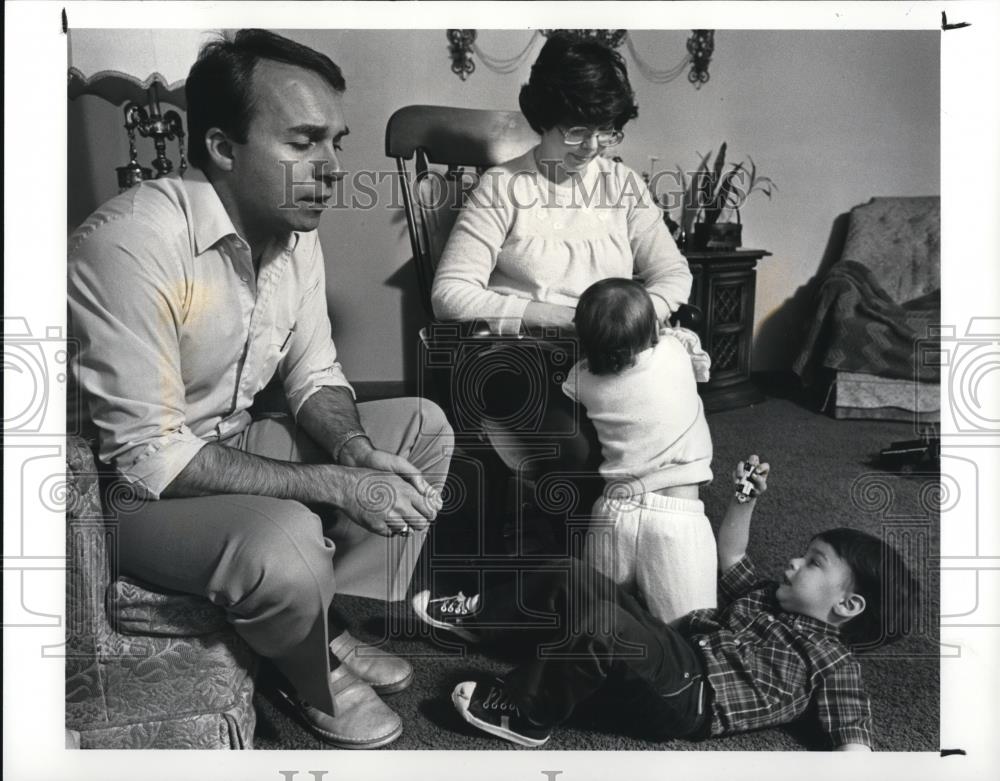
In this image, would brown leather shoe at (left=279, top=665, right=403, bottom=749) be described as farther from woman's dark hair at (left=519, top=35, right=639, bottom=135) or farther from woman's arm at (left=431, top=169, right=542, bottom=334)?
woman's dark hair at (left=519, top=35, right=639, bottom=135)

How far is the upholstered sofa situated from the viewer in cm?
118

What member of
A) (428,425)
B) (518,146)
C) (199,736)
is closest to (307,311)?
(428,425)

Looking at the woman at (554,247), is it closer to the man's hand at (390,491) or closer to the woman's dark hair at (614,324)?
the woman's dark hair at (614,324)

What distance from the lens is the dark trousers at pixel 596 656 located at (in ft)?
4.01

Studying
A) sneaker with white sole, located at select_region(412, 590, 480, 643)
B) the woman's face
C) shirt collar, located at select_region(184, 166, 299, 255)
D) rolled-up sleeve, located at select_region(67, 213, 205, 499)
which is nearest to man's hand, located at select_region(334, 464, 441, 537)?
sneaker with white sole, located at select_region(412, 590, 480, 643)

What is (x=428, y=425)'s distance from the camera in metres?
1.26

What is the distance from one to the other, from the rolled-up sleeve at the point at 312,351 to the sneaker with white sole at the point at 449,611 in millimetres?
325

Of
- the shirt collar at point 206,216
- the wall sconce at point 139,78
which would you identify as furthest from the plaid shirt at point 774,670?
the wall sconce at point 139,78

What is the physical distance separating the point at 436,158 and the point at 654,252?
0.34 meters

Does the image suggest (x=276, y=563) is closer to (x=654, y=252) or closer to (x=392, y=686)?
(x=392, y=686)

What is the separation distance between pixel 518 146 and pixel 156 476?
68 centimetres

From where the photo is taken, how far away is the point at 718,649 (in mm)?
1238

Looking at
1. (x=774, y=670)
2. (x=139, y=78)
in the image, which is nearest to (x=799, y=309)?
(x=774, y=670)

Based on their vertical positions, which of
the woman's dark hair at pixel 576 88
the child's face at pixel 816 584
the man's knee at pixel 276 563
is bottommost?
the child's face at pixel 816 584
